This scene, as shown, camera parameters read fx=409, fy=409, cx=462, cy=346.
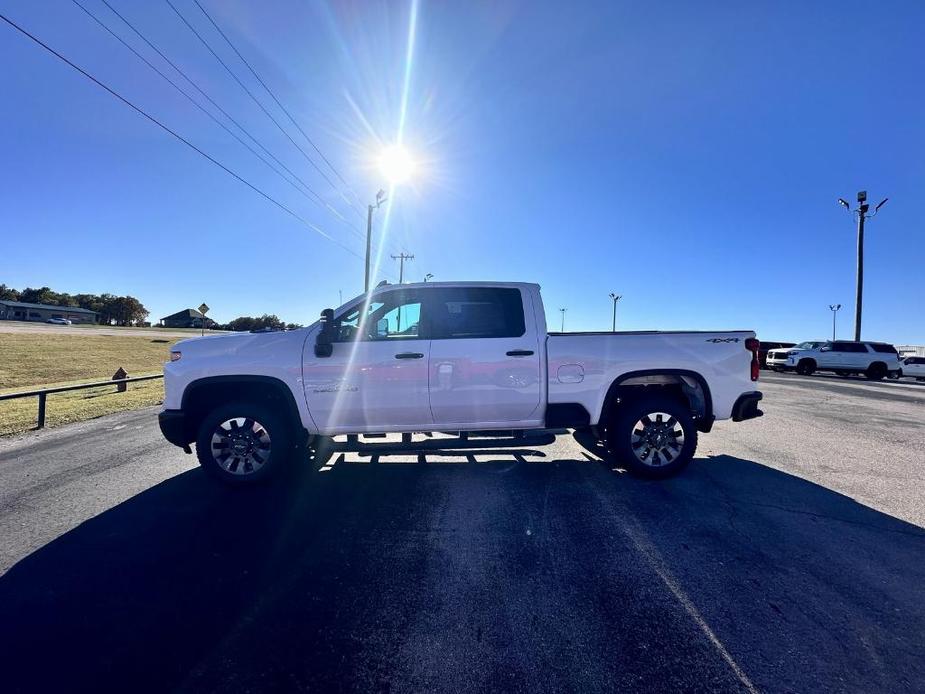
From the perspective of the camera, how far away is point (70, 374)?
16688mm

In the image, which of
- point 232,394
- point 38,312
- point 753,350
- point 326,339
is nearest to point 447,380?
point 326,339

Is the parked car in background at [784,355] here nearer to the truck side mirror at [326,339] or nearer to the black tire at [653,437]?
the black tire at [653,437]

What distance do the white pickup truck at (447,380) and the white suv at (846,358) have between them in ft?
76.5

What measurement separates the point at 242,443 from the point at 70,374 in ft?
61.0

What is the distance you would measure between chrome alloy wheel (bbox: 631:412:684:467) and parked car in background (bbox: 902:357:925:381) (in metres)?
27.5

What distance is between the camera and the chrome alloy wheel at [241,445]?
4148 mm

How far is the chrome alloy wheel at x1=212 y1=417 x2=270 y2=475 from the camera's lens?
4148 millimetres

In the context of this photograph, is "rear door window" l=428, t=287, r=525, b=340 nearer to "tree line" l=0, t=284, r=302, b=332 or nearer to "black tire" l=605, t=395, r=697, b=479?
"black tire" l=605, t=395, r=697, b=479

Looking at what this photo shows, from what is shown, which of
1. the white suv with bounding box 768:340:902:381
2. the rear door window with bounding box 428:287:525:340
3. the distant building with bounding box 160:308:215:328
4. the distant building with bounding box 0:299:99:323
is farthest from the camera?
the distant building with bounding box 160:308:215:328

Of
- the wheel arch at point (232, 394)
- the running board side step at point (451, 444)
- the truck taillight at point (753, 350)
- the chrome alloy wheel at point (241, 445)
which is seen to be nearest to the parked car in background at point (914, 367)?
the truck taillight at point (753, 350)

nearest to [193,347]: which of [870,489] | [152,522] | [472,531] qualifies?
[152,522]

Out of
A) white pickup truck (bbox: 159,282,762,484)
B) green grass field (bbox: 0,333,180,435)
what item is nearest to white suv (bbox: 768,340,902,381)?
white pickup truck (bbox: 159,282,762,484)

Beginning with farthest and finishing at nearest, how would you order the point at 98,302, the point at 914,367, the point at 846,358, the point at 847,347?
the point at 98,302, the point at 914,367, the point at 847,347, the point at 846,358

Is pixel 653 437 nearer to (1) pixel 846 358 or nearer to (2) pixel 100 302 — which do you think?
(1) pixel 846 358
